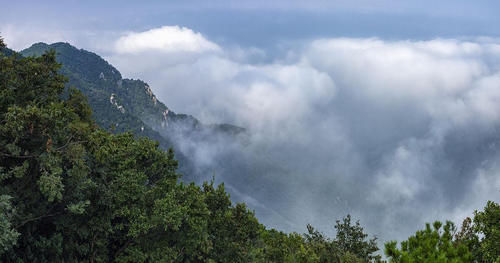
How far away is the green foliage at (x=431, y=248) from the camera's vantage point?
14.3 metres

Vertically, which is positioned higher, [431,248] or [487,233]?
[487,233]

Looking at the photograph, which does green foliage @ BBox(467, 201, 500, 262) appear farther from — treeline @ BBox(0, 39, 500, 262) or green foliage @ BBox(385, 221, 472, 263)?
green foliage @ BBox(385, 221, 472, 263)

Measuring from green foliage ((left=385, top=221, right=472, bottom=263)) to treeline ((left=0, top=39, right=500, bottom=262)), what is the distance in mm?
43

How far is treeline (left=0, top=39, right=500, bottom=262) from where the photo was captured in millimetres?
17609

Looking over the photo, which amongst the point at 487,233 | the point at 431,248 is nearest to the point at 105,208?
the point at 431,248

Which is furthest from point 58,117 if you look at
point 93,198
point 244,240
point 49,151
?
point 244,240

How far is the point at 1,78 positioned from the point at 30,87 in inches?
140

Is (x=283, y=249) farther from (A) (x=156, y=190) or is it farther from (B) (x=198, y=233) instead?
(A) (x=156, y=190)

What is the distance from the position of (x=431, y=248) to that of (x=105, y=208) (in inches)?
744

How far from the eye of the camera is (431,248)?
15195 millimetres

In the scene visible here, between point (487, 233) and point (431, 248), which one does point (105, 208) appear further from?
point (487, 233)

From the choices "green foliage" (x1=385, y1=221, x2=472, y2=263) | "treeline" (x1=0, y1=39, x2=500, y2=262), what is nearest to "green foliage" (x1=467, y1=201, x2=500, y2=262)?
"treeline" (x1=0, y1=39, x2=500, y2=262)

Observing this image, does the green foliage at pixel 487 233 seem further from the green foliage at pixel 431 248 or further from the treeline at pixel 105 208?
the green foliage at pixel 431 248

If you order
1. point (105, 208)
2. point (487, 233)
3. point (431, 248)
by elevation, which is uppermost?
point (487, 233)
